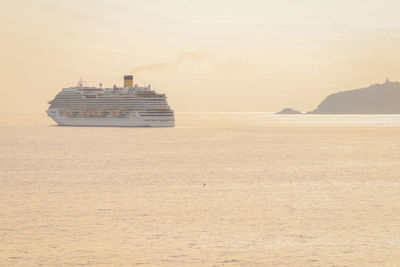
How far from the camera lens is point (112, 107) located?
134 metres

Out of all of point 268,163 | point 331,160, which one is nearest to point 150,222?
point 268,163

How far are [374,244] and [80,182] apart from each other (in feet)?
73.9

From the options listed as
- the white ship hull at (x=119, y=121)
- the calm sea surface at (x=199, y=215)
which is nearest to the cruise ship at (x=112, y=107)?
the white ship hull at (x=119, y=121)

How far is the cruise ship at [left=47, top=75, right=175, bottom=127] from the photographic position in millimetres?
130500

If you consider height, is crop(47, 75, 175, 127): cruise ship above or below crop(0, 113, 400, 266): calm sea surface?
above

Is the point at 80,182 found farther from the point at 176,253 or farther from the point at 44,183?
the point at 176,253

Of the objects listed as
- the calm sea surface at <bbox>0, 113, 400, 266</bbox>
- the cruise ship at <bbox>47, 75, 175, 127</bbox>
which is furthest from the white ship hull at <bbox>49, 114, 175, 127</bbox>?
the calm sea surface at <bbox>0, 113, 400, 266</bbox>

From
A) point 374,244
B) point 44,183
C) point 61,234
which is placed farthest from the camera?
point 44,183

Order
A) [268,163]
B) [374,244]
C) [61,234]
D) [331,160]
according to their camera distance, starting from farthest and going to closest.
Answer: [331,160]
[268,163]
[61,234]
[374,244]

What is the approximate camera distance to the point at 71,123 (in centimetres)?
14750

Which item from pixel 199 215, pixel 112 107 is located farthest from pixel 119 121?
pixel 199 215

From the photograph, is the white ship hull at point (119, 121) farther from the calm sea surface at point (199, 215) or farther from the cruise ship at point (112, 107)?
the calm sea surface at point (199, 215)

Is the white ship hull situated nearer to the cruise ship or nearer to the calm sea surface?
the cruise ship

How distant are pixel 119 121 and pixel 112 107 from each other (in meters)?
3.99
